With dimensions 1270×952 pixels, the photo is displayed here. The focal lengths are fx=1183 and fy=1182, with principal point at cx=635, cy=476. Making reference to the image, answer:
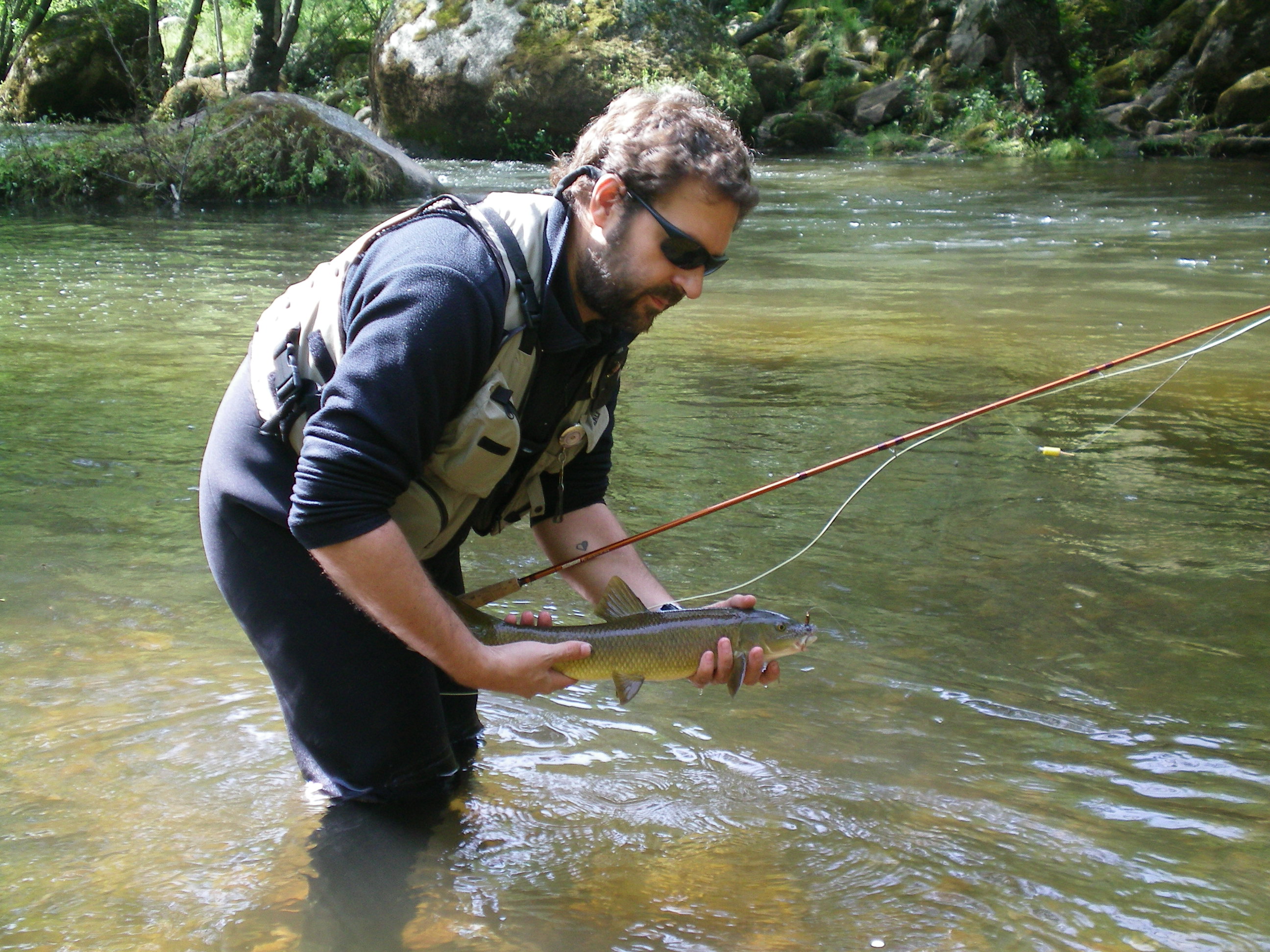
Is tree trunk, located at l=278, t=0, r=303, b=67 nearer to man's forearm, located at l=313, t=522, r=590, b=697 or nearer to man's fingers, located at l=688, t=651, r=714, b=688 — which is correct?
man's fingers, located at l=688, t=651, r=714, b=688

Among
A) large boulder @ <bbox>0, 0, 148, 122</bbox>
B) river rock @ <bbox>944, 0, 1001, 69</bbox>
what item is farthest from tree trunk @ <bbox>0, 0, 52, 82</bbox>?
river rock @ <bbox>944, 0, 1001, 69</bbox>

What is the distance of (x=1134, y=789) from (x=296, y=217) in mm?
13797

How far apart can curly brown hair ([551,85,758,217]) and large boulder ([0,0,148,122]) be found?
2529cm

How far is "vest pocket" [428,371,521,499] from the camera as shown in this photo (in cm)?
233

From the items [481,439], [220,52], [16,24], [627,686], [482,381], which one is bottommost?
[627,686]

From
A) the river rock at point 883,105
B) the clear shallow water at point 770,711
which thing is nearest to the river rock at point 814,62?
the river rock at point 883,105

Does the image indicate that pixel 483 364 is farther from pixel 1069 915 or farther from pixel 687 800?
pixel 1069 915

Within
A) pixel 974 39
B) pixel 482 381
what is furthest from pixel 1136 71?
pixel 482 381

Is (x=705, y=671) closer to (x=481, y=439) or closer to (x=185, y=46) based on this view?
(x=481, y=439)

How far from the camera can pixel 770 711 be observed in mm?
3779

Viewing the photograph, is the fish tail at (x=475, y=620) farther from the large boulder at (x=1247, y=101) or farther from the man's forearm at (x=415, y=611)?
the large boulder at (x=1247, y=101)

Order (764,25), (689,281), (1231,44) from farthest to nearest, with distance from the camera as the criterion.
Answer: (764,25), (1231,44), (689,281)

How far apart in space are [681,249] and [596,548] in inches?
39.3

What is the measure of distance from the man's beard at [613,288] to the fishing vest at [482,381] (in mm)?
93
